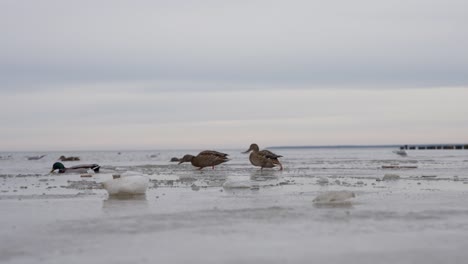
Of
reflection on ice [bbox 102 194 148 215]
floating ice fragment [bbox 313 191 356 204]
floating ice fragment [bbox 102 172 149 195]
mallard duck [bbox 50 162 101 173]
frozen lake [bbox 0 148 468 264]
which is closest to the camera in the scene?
frozen lake [bbox 0 148 468 264]

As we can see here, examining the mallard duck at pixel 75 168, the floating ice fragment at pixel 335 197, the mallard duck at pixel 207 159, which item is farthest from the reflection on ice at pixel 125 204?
the mallard duck at pixel 207 159

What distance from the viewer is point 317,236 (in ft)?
17.8

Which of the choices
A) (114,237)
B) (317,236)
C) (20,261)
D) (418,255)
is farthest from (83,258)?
(418,255)

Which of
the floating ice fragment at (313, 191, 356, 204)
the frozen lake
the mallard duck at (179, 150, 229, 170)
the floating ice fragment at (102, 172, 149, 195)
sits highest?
the mallard duck at (179, 150, 229, 170)

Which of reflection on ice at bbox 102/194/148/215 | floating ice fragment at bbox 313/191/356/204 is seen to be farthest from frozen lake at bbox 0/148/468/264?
floating ice fragment at bbox 313/191/356/204

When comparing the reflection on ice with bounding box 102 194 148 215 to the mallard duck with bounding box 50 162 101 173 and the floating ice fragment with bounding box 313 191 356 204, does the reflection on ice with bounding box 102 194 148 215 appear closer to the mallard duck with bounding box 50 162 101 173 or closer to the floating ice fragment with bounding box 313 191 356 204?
the floating ice fragment with bounding box 313 191 356 204

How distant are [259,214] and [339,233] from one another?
5.22ft

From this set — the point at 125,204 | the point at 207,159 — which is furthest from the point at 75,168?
the point at 125,204

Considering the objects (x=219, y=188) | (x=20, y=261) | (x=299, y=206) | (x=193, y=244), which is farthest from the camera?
(x=219, y=188)

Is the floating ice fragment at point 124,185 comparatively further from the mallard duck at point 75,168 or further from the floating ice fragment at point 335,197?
the mallard duck at point 75,168

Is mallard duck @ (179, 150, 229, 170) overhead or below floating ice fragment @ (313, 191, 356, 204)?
overhead

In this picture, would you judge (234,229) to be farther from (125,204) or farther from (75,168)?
(75,168)

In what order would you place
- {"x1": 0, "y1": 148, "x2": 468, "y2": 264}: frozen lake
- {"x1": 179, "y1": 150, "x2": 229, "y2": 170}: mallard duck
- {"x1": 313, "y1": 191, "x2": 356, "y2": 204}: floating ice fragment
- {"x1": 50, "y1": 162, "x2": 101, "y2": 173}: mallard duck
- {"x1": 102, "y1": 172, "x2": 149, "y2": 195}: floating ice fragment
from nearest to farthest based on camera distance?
{"x1": 0, "y1": 148, "x2": 468, "y2": 264}: frozen lake
{"x1": 313, "y1": 191, "x2": 356, "y2": 204}: floating ice fragment
{"x1": 102, "y1": 172, "x2": 149, "y2": 195}: floating ice fragment
{"x1": 50, "y1": 162, "x2": 101, "y2": 173}: mallard duck
{"x1": 179, "y1": 150, "x2": 229, "y2": 170}: mallard duck

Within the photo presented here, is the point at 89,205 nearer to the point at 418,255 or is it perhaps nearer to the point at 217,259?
the point at 217,259
